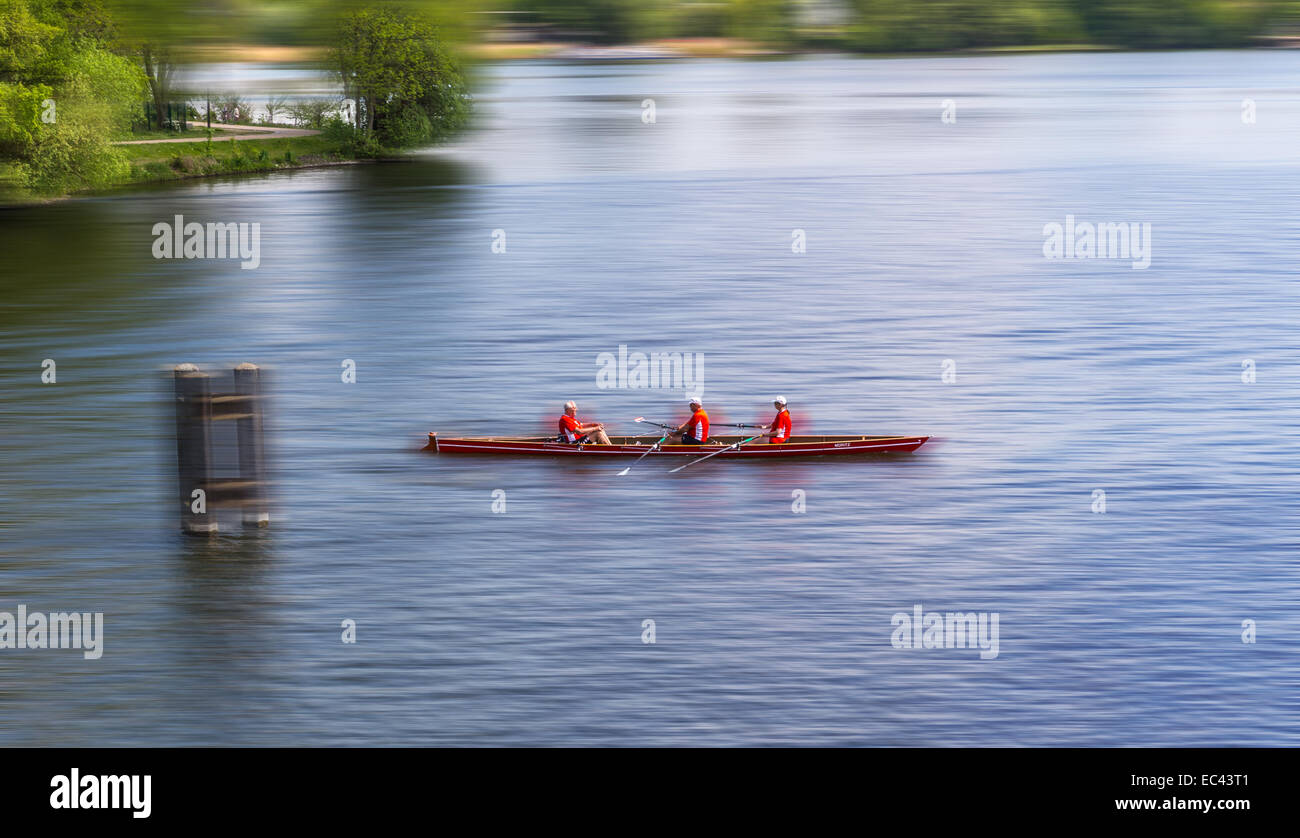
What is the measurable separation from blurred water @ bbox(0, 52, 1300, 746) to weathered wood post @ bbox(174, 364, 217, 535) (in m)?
1.28

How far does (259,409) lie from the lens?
31.4m

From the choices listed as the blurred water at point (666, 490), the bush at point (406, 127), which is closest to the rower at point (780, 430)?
the blurred water at point (666, 490)

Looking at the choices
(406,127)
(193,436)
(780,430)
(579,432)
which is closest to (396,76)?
(406,127)

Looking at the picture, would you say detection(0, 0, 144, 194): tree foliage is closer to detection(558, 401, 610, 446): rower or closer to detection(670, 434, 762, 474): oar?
detection(558, 401, 610, 446): rower

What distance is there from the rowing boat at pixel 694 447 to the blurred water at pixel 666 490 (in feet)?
1.66

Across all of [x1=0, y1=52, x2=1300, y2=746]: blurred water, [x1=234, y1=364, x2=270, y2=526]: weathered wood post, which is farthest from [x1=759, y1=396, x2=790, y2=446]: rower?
[x1=234, y1=364, x2=270, y2=526]: weathered wood post

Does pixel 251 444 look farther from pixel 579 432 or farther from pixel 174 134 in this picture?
pixel 174 134

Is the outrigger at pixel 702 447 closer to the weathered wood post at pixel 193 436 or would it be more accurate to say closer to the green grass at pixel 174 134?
the weathered wood post at pixel 193 436

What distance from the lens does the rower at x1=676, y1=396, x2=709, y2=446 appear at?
1556 inches

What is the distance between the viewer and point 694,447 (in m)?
39.8

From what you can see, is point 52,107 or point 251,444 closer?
point 251,444

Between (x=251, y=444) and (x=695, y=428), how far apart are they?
1229 cm
